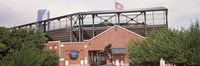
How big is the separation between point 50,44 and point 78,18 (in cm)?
739

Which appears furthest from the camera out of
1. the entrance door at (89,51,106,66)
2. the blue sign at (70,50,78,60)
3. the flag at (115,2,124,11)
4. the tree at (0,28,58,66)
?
the flag at (115,2,124,11)

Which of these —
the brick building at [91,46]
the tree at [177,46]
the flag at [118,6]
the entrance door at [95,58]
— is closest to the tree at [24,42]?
the brick building at [91,46]

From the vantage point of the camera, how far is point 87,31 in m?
76.2

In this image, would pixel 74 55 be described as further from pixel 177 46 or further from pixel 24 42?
pixel 177 46

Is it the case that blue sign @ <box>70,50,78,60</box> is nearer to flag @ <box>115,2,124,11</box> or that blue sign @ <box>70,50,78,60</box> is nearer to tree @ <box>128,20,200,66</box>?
flag @ <box>115,2,124,11</box>

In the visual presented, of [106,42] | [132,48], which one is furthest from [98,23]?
[132,48]

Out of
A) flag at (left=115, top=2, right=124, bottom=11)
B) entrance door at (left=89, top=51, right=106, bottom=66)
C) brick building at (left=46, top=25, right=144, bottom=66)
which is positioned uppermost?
flag at (left=115, top=2, right=124, bottom=11)

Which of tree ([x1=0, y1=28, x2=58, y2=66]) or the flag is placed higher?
the flag

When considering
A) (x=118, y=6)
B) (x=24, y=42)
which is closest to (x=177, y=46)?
(x=24, y=42)

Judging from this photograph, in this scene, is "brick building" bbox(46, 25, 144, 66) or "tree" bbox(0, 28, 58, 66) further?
"brick building" bbox(46, 25, 144, 66)

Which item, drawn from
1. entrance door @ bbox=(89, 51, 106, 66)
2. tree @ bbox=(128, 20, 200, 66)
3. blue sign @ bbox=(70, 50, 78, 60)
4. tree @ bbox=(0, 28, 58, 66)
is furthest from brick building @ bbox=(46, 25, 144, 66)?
tree @ bbox=(128, 20, 200, 66)

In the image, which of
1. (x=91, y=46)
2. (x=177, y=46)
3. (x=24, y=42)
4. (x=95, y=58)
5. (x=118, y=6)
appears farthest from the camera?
(x=95, y=58)

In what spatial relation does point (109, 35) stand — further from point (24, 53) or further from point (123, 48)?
point (24, 53)

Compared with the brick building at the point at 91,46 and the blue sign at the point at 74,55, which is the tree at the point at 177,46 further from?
the blue sign at the point at 74,55
